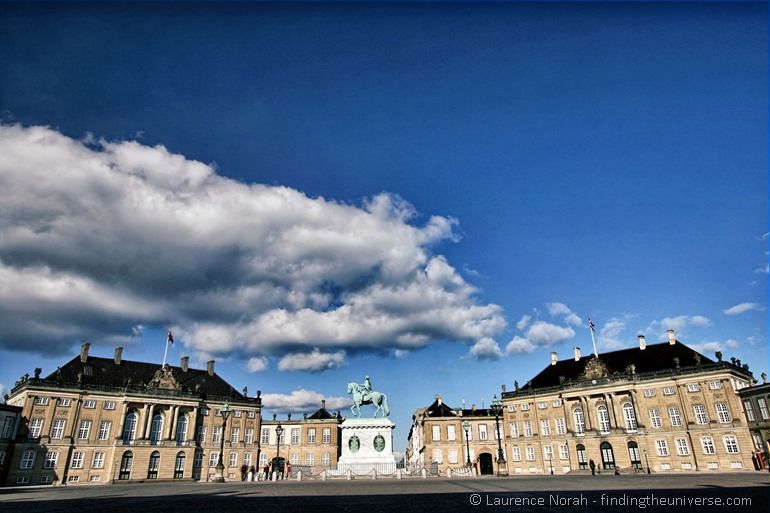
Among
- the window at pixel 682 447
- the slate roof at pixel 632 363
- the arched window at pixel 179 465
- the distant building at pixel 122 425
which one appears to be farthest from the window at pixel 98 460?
the window at pixel 682 447

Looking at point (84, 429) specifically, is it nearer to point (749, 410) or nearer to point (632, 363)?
point (632, 363)

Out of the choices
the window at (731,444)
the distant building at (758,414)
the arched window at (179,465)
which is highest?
the distant building at (758,414)

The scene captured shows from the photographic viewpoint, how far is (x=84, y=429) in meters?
55.8

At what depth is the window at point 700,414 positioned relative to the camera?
2055 inches

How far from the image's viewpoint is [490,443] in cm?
7106

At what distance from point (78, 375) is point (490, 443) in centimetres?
5803

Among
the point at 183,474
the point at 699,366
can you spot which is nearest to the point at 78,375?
the point at 183,474

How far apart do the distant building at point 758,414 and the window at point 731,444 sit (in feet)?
5.10

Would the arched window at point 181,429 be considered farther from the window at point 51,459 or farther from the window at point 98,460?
the window at point 51,459

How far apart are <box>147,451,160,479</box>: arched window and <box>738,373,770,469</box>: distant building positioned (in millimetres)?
66701

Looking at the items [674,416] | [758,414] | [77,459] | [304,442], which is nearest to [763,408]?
[758,414]

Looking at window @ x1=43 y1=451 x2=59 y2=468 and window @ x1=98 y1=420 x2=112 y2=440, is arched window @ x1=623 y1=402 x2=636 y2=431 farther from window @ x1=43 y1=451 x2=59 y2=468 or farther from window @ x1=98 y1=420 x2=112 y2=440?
window @ x1=43 y1=451 x2=59 y2=468

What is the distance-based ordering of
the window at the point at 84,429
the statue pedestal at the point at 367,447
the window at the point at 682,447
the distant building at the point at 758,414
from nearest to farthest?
the statue pedestal at the point at 367,447 → the distant building at the point at 758,414 → the window at the point at 682,447 → the window at the point at 84,429

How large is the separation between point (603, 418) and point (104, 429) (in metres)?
62.9
